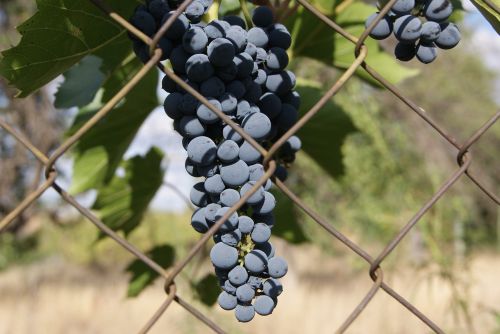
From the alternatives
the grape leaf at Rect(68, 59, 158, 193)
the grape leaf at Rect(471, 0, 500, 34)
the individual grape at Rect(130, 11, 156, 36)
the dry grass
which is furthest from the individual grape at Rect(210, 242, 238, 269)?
the dry grass

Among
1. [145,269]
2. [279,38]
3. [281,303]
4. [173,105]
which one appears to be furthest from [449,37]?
[281,303]

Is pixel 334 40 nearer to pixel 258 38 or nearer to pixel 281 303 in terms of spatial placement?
pixel 258 38

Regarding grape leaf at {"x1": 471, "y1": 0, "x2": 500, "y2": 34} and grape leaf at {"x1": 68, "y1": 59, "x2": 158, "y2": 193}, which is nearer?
grape leaf at {"x1": 471, "y1": 0, "x2": 500, "y2": 34}

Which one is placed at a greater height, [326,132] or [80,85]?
[326,132]

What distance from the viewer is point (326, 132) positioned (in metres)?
1.08

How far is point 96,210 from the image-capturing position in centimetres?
112

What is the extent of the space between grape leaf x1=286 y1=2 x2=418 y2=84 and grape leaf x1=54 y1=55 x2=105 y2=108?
327mm

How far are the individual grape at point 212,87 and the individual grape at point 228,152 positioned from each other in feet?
0.16

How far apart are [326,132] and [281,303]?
492cm

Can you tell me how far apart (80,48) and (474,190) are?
751 centimetres

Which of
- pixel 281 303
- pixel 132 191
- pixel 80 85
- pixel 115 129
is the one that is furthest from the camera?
pixel 281 303

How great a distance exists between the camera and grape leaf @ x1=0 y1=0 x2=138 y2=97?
1.91 feet

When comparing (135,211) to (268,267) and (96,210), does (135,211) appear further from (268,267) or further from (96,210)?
(268,267)

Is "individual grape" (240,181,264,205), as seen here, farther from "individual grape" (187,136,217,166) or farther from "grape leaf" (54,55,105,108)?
"grape leaf" (54,55,105,108)
